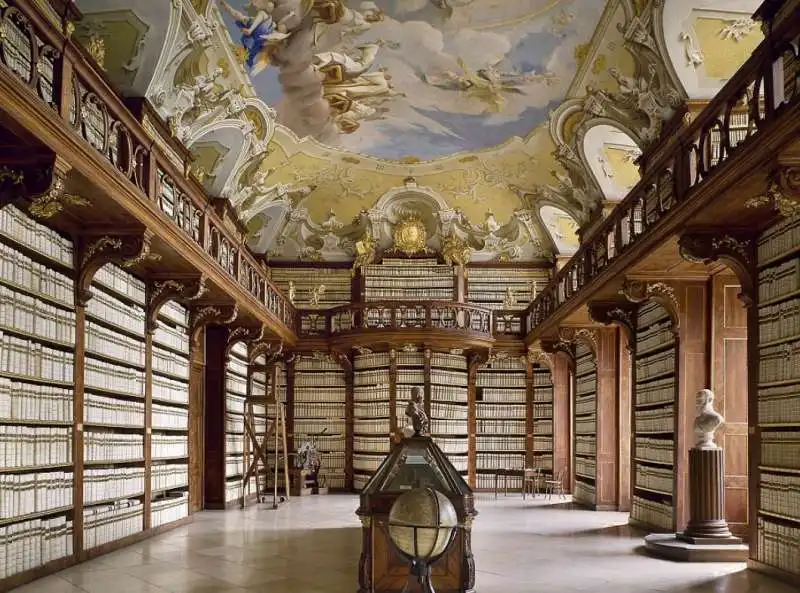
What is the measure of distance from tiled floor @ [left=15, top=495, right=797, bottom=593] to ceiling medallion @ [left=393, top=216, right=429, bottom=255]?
918 centimetres

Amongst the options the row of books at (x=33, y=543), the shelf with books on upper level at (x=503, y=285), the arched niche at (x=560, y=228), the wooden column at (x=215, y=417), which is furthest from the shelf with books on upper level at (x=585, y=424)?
the row of books at (x=33, y=543)

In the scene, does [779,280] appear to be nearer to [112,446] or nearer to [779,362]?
[779,362]

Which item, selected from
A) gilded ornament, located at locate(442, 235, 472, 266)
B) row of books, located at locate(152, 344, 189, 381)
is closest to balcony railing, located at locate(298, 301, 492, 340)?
gilded ornament, located at locate(442, 235, 472, 266)

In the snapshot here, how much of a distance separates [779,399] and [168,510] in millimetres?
7507

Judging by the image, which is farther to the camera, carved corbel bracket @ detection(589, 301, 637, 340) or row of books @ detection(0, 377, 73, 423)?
carved corbel bracket @ detection(589, 301, 637, 340)

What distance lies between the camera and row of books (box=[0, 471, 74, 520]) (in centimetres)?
700

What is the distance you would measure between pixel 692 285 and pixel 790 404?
3.18m

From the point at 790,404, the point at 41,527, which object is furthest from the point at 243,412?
the point at 790,404

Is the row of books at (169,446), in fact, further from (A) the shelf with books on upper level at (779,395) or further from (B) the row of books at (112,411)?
(A) the shelf with books on upper level at (779,395)

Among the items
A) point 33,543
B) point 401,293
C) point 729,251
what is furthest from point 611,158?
point 33,543

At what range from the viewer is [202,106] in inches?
509

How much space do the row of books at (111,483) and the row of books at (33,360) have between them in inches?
45.6

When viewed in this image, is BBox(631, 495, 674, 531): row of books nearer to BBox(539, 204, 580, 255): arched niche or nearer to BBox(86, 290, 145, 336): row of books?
BBox(86, 290, 145, 336): row of books

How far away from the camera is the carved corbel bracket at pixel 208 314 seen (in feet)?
42.5
